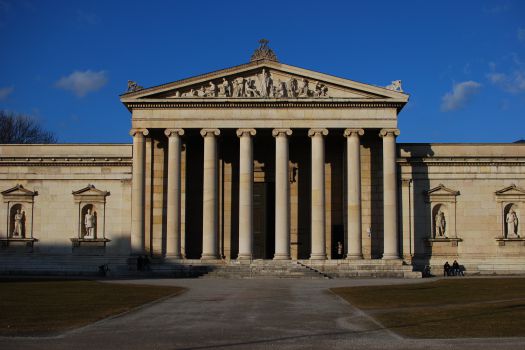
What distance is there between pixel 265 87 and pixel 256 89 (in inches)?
32.1

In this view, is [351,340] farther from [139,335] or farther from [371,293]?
[371,293]

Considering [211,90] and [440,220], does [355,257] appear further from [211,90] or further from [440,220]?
[211,90]

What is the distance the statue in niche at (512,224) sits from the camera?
68.0 meters

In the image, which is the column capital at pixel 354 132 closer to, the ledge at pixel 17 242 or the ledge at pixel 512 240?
the ledge at pixel 512 240

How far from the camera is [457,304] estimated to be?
30.9 metres


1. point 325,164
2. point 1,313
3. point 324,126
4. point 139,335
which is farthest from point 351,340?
point 325,164

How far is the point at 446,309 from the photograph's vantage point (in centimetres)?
2869

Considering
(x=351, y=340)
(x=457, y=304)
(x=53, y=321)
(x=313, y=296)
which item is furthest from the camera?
(x=313, y=296)

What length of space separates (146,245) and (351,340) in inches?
1803

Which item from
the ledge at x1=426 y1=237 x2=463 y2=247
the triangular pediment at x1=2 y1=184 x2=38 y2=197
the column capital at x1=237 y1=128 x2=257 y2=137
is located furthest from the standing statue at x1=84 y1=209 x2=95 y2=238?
the ledge at x1=426 y1=237 x2=463 y2=247

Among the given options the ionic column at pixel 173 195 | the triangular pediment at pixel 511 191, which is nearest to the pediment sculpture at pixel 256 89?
the ionic column at pixel 173 195

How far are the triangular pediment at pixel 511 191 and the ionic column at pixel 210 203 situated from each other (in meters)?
26.6

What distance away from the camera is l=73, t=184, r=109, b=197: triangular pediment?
225ft

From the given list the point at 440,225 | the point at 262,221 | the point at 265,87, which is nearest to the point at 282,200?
the point at 262,221
